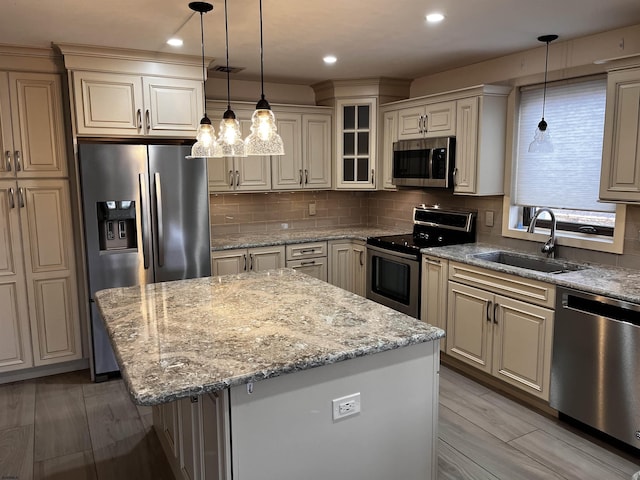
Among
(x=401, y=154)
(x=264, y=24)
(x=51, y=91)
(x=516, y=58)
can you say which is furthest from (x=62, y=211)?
(x=516, y=58)

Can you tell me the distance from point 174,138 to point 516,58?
8.79ft

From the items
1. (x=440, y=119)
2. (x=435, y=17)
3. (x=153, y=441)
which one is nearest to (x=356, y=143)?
(x=440, y=119)

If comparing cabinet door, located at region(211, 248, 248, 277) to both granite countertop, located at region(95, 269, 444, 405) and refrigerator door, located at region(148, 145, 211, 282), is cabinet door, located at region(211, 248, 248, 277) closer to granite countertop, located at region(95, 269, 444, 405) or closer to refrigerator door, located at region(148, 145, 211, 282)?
refrigerator door, located at region(148, 145, 211, 282)

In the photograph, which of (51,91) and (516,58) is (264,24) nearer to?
(51,91)

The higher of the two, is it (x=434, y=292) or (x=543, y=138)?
(x=543, y=138)

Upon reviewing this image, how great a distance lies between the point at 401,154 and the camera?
14.7 ft

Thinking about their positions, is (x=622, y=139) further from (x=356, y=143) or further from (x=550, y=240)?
(x=356, y=143)

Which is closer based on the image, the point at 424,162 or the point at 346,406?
the point at 346,406

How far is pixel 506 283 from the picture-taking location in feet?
10.5

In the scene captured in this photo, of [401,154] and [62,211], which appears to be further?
[401,154]

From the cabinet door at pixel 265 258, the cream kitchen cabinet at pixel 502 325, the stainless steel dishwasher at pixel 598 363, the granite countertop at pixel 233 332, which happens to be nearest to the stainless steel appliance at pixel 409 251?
the cream kitchen cabinet at pixel 502 325

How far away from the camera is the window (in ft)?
10.8

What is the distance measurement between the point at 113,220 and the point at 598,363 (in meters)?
3.27

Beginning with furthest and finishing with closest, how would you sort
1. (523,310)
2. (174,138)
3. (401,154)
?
(401,154) → (174,138) → (523,310)
